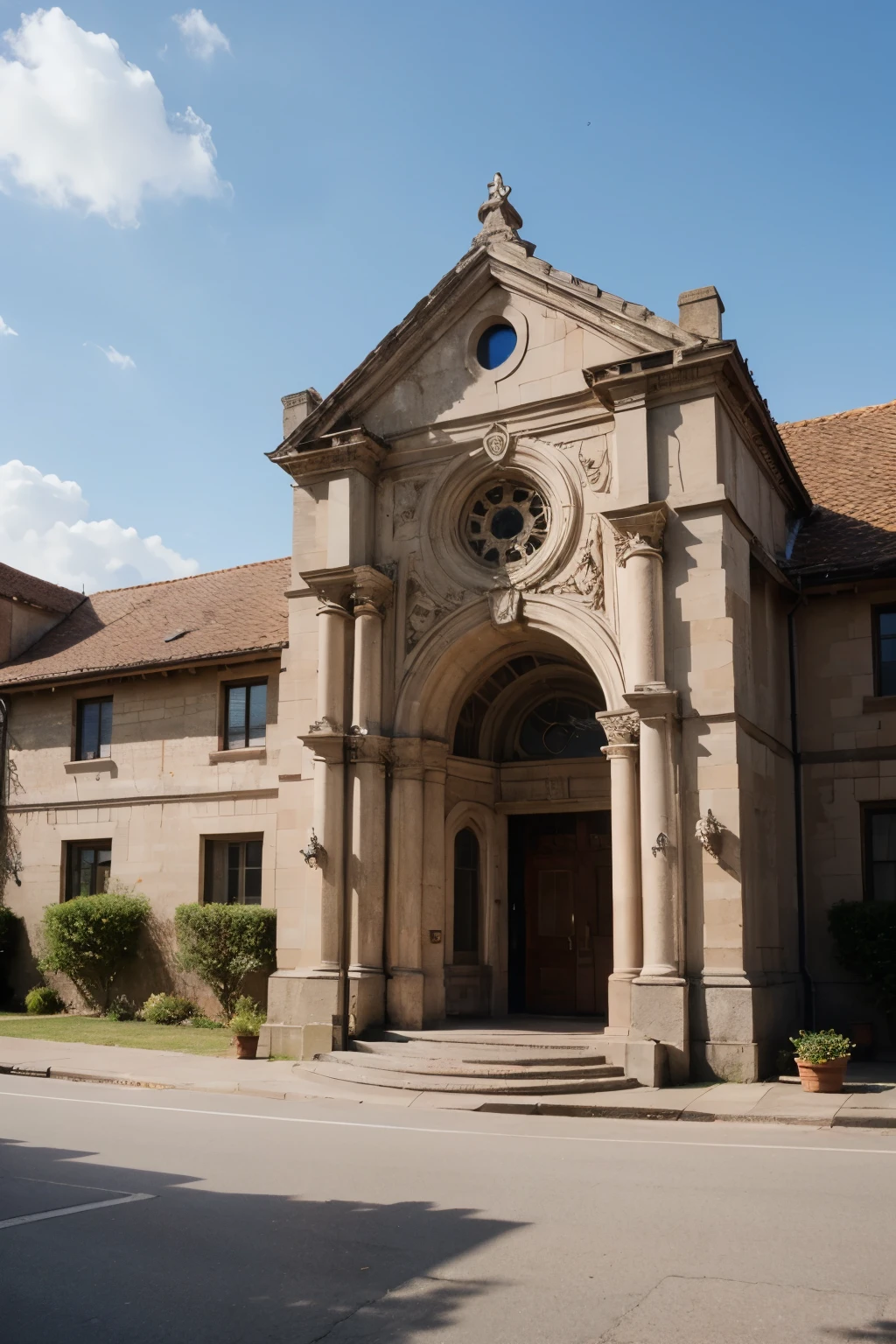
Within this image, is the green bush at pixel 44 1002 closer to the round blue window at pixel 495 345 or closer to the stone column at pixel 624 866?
the stone column at pixel 624 866

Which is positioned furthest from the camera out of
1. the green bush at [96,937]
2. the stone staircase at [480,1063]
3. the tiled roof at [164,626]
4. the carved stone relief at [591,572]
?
the tiled roof at [164,626]

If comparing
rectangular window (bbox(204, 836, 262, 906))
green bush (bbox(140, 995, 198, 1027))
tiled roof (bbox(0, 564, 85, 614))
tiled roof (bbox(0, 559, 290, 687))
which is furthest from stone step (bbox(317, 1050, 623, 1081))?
tiled roof (bbox(0, 564, 85, 614))

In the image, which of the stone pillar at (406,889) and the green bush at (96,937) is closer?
the stone pillar at (406,889)

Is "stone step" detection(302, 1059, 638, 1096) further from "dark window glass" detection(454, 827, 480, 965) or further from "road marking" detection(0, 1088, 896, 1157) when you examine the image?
"dark window glass" detection(454, 827, 480, 965)

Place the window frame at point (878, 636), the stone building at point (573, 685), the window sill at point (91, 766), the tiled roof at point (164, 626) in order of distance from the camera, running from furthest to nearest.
→ 1. the window sill at point (91, 766)
2. the tiled roof at point (164, 626)
3. the window frame at point (878, 636)
4. the stone building at point (573, 685)

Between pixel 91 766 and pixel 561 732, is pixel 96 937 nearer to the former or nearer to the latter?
pixel 91 766

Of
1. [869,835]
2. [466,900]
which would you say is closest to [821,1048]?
[869,835]

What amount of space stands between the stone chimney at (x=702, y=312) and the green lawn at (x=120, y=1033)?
11858 mm

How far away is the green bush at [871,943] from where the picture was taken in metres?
16.0

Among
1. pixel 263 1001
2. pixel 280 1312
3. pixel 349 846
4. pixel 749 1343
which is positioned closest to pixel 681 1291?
pixel 749 1343

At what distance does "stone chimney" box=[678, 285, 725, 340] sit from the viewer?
1620 centimetres

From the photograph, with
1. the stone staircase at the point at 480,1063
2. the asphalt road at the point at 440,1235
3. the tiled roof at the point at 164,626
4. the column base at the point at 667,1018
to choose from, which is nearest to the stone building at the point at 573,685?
the column base at the point at 667,1018

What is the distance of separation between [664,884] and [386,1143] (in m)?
5.26

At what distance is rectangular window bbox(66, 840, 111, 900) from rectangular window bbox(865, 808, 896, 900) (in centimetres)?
1416
